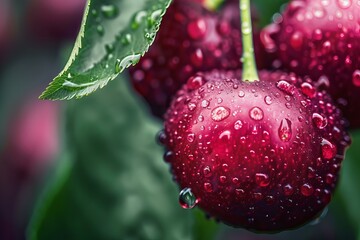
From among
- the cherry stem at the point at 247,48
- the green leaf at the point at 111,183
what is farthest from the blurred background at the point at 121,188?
the cherry stem at the point at 247,48

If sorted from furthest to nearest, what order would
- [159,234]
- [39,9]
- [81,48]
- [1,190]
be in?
[39,9] < [1,190] < [159,234] < [81,48]

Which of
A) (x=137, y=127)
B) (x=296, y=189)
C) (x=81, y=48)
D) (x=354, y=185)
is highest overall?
(x=81, y=48)

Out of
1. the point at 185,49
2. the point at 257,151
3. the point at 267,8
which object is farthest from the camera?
the point at 267,8

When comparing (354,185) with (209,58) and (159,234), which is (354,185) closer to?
(159,234)

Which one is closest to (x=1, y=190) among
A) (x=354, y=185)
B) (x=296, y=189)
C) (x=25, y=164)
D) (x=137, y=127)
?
(x=25, y=164)

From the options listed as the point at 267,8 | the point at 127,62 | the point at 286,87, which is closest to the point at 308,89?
the point at 286,87

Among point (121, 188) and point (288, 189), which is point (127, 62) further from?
point (121, 188)
